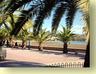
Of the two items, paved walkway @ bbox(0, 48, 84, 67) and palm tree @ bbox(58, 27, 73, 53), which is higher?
palm tree @ bbox(58, 27, 73, 53)

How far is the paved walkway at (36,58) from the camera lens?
6.19 ft

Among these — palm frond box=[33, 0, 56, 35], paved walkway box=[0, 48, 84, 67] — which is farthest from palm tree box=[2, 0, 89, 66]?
paved walkway box=[0, 48, 84, 67]

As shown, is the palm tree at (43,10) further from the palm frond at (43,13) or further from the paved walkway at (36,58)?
the paved walkway at (36,58)

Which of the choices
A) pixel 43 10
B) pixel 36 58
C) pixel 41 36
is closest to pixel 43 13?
pixel 43 10

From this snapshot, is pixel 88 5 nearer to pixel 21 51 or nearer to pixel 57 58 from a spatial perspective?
pixel 57 58

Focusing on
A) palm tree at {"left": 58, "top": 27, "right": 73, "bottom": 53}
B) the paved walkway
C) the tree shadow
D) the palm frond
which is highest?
the palm frond

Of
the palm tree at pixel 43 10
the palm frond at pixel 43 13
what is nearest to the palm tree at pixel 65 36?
the palm tree at pixel 43 10

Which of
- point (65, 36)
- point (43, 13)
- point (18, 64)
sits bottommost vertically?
point (18, 64)

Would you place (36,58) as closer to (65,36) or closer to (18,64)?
(18,64)

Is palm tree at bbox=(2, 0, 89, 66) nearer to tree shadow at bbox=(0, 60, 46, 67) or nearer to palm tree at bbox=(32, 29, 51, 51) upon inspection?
palm tree at bbox=(32, 29, 51, 51)

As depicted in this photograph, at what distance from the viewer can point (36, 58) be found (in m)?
1.90

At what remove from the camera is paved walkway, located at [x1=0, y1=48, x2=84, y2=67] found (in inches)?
74.2

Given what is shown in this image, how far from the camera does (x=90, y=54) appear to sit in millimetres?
1906

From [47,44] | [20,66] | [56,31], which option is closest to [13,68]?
[20,66]
